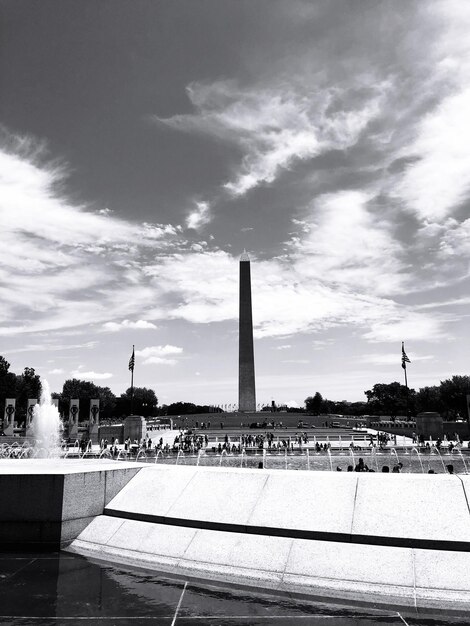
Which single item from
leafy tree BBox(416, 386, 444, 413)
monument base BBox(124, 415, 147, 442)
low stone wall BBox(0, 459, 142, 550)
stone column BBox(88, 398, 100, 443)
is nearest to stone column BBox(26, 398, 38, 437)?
stone column BBox(88, 398, 100, 443)

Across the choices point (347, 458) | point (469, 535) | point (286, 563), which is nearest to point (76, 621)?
point (286, 563)

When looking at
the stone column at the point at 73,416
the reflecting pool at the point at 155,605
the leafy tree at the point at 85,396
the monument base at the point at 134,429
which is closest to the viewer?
the reflecting pool at the point at 155,605

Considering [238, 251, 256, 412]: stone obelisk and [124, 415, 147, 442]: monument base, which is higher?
[238, 251, 256, 412]: stone obelisk

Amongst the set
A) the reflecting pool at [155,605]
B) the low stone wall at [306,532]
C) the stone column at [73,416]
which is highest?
the stone column at [73,416]

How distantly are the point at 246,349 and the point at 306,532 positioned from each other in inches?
2289

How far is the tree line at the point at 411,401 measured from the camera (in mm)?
73250

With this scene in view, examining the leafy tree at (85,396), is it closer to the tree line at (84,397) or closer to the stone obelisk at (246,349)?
the tree line at (84,397)

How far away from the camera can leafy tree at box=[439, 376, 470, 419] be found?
233ft

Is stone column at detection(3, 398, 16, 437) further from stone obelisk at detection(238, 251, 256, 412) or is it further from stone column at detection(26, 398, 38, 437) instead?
stone obelisk at detection(238, 251, 256, 412)

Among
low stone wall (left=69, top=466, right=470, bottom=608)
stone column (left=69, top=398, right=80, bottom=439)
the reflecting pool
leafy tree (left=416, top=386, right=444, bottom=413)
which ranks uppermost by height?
leafy tree (left=416, top=386, right=444, bottom=413)

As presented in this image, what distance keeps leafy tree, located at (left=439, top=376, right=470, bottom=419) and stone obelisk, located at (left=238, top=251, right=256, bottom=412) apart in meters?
30.7

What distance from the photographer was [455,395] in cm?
7188

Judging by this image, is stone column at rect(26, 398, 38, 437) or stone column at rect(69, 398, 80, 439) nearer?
stone column at rect(26, 398, 38, 437)

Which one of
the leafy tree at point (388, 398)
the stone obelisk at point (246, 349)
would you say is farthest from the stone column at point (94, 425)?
the leafy tree at point (388, 398)
